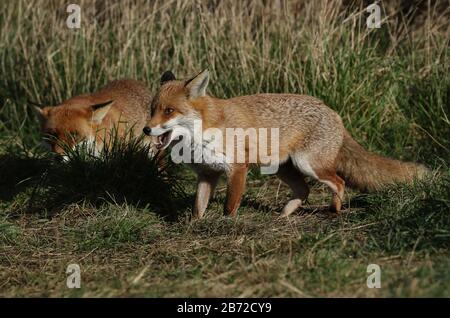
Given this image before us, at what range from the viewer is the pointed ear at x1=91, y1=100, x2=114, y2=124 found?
679 cm

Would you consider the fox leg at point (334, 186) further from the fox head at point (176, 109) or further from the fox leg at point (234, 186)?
the fox head at point (176, 109)

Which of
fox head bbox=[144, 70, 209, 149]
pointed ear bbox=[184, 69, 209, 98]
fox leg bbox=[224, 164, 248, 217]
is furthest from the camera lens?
fox leg bbox=[224, 164, 248, 217]

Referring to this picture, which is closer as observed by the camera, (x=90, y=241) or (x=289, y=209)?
(x=90, y=241)

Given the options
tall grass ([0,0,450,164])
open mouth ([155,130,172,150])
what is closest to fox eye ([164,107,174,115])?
open mouth ([155,130,172,150])

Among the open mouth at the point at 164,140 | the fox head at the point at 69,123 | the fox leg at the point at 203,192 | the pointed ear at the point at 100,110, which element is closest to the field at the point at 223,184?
the fox leg at the point at 203,192

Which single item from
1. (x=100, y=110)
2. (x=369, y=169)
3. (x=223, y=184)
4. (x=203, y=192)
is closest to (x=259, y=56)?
(x=223, y=184)

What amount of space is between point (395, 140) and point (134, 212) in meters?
3.32

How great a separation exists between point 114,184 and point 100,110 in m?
0.79

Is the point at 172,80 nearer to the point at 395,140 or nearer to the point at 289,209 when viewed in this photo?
the point at 289,209

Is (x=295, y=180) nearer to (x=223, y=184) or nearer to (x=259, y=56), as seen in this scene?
(x=223, y=184)

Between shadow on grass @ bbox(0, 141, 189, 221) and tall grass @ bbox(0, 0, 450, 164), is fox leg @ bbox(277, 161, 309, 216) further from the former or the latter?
tall grass @ bbox(0, 0, 450, 164)

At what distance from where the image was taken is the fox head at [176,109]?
5.85 m

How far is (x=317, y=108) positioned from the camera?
260 inches
